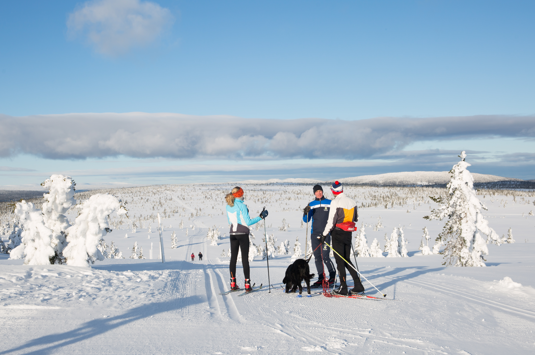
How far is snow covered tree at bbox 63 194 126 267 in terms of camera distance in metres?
9.36

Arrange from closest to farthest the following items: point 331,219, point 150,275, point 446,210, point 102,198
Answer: point 331,219, point 150,275, point 102,198, point 446,210

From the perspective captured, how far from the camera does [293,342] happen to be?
4.32 m

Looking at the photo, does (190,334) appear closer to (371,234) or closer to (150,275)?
(150,275)

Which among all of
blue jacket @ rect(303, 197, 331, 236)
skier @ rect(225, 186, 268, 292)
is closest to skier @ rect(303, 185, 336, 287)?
blue jacket @ rect(303, 197, 331, 236)

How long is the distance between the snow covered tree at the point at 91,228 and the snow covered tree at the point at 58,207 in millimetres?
866

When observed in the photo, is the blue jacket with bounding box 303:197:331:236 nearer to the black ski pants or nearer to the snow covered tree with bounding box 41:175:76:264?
the black ski pants

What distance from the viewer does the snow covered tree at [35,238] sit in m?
9.73

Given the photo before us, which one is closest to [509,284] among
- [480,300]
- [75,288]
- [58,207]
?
[480,300]

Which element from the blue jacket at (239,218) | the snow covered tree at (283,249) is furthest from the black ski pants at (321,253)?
the snow covered tree at (283,249)

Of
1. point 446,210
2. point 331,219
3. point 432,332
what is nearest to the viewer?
point 432,332

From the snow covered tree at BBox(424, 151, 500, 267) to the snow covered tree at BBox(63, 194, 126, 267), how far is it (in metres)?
20.0

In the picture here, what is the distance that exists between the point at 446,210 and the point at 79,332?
22.3 m

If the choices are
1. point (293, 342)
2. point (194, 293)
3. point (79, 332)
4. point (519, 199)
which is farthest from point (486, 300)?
point (519, 199)

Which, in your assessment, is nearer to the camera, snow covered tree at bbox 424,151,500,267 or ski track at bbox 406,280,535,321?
ski track at bbox 406,280,535,321
